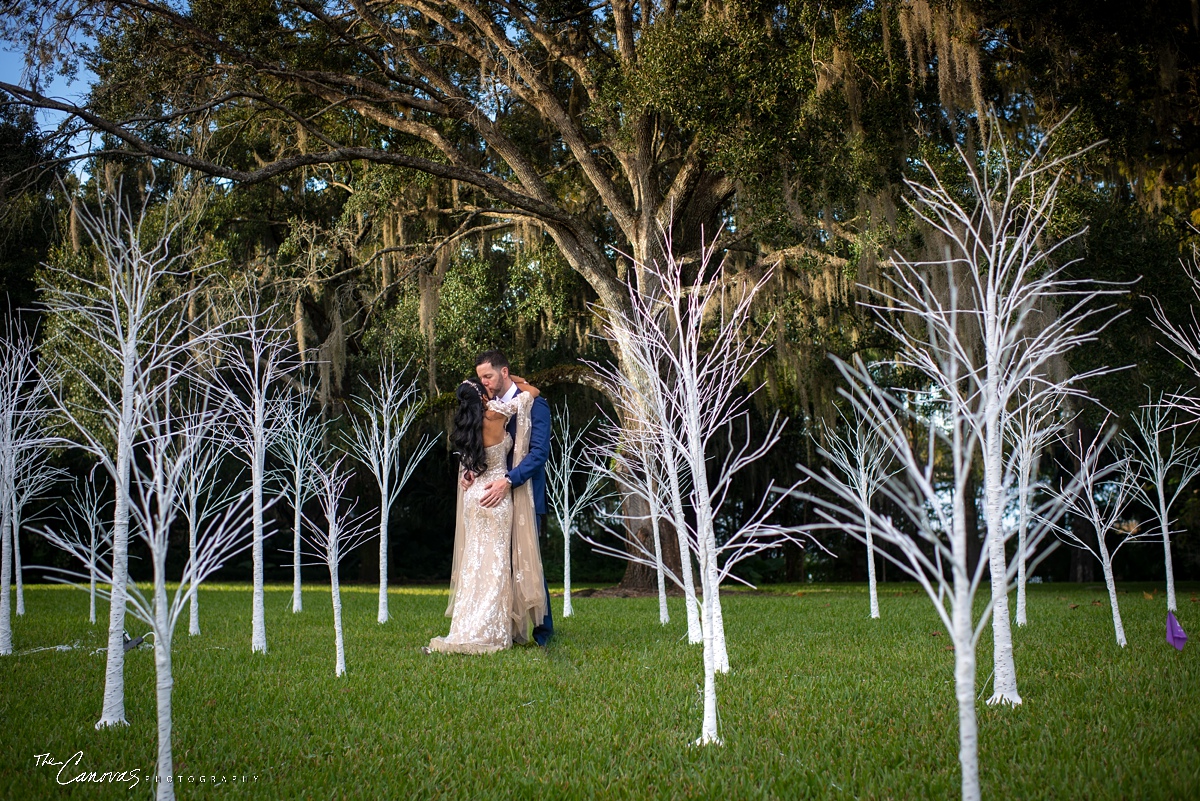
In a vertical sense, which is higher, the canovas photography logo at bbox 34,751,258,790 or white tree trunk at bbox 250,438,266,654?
white tree trunk at bbox 250,438,266,654

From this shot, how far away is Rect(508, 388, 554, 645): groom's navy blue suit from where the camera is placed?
6.73 meters

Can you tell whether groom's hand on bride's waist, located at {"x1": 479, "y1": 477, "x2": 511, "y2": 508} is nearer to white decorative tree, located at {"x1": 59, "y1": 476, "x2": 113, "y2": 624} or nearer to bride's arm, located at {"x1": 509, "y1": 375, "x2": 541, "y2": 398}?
bride's arm, located at {"x1": 509, "y1": 375, "x2": 541, "y2": 398}

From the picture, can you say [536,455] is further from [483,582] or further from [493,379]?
[483,582]

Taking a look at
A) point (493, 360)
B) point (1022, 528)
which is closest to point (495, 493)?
point (493, 360)

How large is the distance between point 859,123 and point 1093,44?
8.47 feet

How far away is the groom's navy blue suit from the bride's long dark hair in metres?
0.28

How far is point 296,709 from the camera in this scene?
4.48 metres

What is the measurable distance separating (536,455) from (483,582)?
1030mm

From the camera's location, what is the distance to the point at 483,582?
6.61 meters

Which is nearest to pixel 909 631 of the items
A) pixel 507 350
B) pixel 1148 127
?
pixel 1148 127

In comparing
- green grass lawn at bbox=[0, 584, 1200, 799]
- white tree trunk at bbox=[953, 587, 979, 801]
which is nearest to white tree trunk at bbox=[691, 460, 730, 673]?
green grass lawn at bbox=[0, 584, 1200, 799]

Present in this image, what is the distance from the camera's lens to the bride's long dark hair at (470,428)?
22.1 ft

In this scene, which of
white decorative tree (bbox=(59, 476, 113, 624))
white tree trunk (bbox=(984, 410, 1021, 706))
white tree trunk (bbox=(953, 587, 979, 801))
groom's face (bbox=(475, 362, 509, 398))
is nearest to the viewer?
white tree trunk (bbox=(953, 587, 979, 801))

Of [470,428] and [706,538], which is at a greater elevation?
[470,428]
